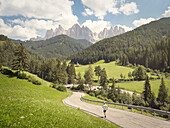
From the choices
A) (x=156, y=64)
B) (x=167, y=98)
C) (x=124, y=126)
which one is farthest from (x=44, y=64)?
(x=156, y=64)

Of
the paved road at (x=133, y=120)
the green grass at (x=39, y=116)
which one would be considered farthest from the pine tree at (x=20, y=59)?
the paved road at (x=133, y=120)

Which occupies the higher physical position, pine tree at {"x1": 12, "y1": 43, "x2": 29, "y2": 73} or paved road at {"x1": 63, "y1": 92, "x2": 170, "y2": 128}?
pine tree at {"x1": 12, "y1": 43, "x2": 29, "y2": 73}

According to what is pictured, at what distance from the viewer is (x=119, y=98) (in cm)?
6153

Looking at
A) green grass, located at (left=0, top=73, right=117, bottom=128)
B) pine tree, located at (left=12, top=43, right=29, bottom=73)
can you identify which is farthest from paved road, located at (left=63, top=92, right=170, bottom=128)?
pine tree, located at (left=12, top=43, right=29, bottom=73)

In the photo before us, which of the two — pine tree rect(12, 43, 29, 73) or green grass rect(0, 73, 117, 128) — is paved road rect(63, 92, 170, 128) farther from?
pine tree rect(12, 43, 29, 73)

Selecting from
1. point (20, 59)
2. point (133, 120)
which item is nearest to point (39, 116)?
point (133, 120)

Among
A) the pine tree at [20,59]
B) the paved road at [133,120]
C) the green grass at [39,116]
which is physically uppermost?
the pine tree at [20,59]

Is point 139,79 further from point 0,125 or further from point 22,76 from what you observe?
point 0,125

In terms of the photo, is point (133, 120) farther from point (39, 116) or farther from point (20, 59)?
point (20, 59)

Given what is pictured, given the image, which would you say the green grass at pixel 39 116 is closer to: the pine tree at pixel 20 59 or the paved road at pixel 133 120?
the paved road at pixel 133 120

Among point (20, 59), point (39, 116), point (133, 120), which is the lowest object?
point (133, 120)

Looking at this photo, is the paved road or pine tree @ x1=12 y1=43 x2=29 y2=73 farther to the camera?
pine tree @ x1=12 y1=43 x2=29 y2=73

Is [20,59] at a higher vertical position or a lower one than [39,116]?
higher

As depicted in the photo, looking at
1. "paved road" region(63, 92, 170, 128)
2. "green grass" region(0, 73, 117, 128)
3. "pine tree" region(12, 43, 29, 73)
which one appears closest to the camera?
"green grass" region(0, 73, 117, 128)
